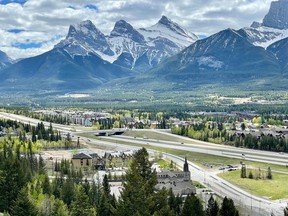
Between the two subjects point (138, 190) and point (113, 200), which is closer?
point (138, 190)

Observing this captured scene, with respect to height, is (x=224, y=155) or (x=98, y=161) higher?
(x=224, y=155)

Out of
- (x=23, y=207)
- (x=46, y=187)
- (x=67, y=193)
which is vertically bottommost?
(x=67, y=193)

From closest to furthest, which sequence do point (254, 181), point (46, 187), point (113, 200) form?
point (113, 200) → point (46, 187) → point (254, 181)

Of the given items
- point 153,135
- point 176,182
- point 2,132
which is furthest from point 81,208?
point 153,135

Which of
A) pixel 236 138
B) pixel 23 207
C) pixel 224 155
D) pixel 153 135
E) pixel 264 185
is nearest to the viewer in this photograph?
pixel 23 207

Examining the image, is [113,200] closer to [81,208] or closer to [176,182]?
[81,208]

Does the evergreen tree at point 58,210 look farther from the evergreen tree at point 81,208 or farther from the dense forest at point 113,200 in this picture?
the evergreen tree at point 81,208

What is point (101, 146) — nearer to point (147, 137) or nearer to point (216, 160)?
point (147, 137)

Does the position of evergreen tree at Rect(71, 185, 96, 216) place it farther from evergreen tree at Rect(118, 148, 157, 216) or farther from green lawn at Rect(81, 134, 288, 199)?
green lawn at Rect(81, 134, 288, 199)

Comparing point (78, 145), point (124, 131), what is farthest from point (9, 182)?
point (124, 131)
